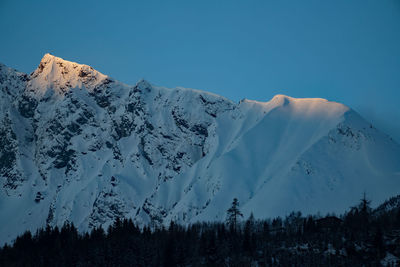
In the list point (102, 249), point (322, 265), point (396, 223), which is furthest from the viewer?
point (396, 223)

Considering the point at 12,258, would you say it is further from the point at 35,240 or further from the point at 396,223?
the point at 396,223

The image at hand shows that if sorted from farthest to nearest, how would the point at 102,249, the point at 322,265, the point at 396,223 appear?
1. the point at 396,223
2. the point at 102,249
3. the point at 322,265

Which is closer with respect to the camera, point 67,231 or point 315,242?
point 315,242

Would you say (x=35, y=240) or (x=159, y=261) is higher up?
(x=35, y=240)

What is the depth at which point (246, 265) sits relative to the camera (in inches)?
A: 4712

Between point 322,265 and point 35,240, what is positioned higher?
point 35,240

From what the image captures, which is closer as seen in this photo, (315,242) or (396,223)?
(315,242)

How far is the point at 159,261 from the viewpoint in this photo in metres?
127

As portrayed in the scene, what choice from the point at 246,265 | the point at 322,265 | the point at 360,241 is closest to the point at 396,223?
the point at 360,241

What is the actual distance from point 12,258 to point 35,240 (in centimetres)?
1646

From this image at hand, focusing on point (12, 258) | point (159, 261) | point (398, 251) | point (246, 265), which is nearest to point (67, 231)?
point (12, 258)

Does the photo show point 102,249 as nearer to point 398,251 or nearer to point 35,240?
point 35,240

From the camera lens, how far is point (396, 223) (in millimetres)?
143125

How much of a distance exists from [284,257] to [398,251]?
21684 millimetres
